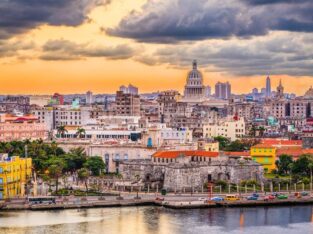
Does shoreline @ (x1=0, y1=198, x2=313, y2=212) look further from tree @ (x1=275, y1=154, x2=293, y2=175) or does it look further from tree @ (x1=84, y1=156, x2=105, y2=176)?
tree @ (x1=275, y1=154, x2=293, y2=175)

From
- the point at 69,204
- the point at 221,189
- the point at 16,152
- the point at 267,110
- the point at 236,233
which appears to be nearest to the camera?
the point at 236,233

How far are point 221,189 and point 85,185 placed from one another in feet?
27.2

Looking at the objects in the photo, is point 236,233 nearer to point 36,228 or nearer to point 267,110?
point 36,228

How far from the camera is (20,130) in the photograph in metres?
85.0

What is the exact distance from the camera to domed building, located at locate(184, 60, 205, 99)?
150000 mm

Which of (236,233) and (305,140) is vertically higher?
(305,140)

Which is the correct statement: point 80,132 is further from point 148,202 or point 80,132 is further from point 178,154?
point 148,202

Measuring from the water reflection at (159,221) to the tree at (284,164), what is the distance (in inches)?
490

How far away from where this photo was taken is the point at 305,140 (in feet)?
263

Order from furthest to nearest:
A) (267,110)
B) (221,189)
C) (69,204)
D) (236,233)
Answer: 1. (267,110)
2. (221,189)
3. (69,204)
4. (236,233)

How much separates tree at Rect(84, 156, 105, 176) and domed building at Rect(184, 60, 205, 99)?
8791 centimetres

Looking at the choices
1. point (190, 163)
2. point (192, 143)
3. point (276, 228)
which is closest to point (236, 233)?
point (276, 228)

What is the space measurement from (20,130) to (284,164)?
30.1 meters

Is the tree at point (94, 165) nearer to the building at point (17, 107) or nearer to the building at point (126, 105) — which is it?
the building at point (126, 105)
